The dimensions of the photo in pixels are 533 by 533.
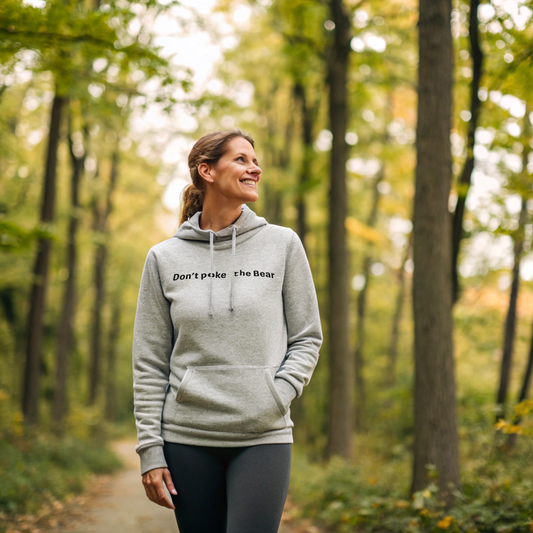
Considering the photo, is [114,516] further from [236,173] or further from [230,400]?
[236,173]

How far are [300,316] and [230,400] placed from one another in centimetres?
47

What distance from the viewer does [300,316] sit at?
242 centimetres

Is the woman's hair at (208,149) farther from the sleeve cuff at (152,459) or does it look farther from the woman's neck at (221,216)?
Answer: the sleeve cuff at (152,459)

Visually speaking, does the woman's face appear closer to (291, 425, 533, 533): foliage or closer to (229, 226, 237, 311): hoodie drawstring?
(229, 226, 237, 311): hoodie drawstring

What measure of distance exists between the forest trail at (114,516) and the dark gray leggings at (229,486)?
4782 mm

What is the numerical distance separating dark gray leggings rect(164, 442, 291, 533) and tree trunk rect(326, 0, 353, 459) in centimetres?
829

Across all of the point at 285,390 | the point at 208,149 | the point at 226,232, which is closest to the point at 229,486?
the point at 285,390

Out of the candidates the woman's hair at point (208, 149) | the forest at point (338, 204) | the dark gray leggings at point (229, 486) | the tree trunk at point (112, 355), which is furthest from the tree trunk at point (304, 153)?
the tree trunk at point (112, 355)

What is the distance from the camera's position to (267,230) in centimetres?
255

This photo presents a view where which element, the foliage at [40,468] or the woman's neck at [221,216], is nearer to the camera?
the woman's neck at [221,216]

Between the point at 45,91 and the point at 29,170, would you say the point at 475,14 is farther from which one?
the point at 29,170

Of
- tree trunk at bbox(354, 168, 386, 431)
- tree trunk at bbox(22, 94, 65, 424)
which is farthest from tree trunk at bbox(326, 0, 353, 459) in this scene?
tree trunk at bbox(354, 168, 386, 431)

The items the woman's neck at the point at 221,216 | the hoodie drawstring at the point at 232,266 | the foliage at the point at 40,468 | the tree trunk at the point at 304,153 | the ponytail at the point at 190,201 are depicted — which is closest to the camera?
the hoodie drawstring at the point at 232,266

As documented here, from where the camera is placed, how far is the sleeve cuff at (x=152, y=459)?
2.23 meters
